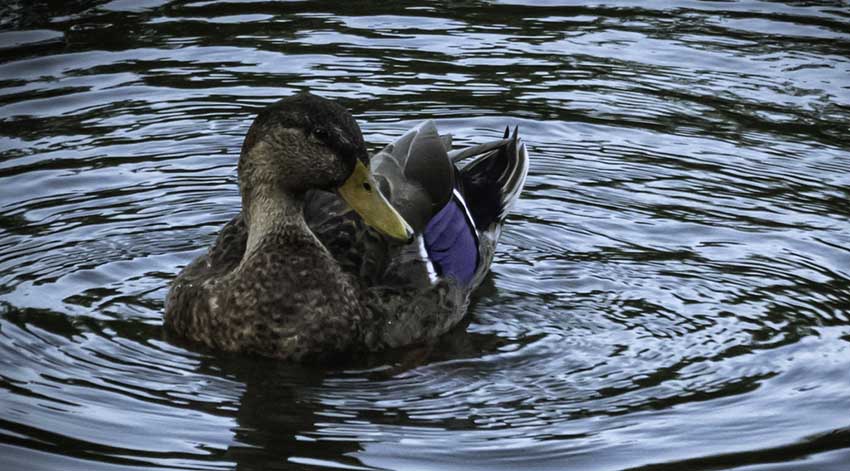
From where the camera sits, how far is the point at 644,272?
8914mm

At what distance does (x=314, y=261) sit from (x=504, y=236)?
2.06 m

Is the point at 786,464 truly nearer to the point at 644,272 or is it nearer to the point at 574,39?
the point at 644,272

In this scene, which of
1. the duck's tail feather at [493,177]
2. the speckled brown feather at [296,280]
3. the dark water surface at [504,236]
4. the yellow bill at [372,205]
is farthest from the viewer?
the duck's tail feather at [493,177]

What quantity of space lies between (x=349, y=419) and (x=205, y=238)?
284cm

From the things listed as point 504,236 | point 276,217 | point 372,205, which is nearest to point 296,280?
point 276,217

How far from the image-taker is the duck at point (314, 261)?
308 inches

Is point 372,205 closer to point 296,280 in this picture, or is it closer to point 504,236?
point 296,280

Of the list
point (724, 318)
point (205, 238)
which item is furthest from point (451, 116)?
point (724, 318)

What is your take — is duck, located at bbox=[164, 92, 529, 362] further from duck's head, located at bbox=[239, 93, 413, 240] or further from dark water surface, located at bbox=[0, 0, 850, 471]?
dark water surface, located at bbox=[0, 0, 850, 471]

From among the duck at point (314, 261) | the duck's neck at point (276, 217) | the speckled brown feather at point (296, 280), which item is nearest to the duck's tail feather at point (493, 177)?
the duck at point (314, 261)

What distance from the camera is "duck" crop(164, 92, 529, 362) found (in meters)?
7.81

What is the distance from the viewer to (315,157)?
7902mm

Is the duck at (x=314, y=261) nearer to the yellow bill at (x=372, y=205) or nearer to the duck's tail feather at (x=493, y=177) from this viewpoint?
the yellow bill at (x=372, y=205)

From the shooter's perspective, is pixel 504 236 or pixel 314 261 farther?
pixel 504 236
